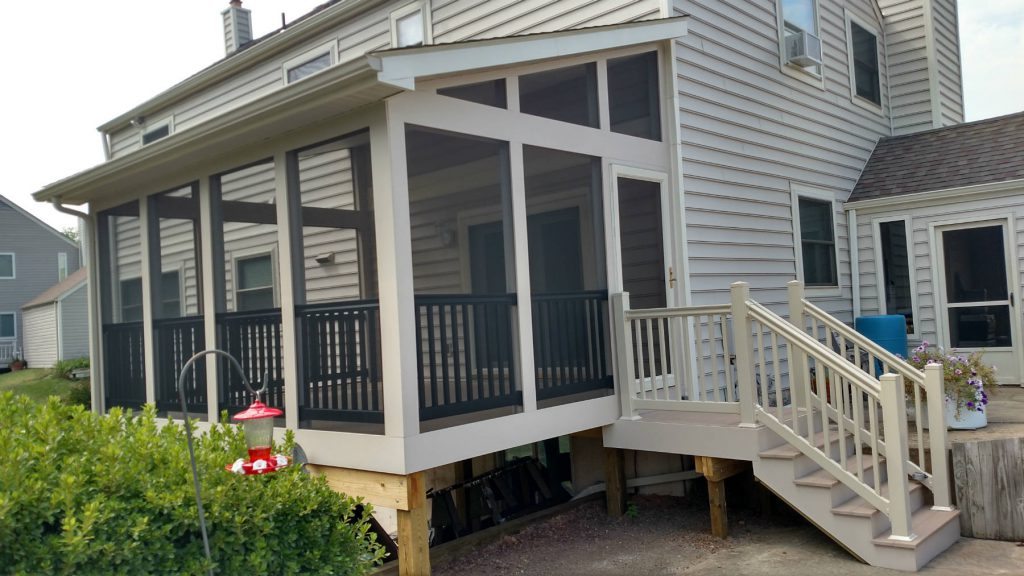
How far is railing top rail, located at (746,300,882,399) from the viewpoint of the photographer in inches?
188

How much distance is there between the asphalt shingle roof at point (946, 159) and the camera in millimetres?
8789

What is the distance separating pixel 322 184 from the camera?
10367 mm

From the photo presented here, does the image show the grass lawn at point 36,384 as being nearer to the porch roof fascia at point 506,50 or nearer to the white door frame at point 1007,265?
the porch roof fascia at point 506,50

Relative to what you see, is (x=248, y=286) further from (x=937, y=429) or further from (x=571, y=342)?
(x=937, y=429)

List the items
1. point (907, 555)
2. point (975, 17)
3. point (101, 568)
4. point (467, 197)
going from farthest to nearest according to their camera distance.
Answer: point (975, 17)
point (467, 197)
point (907, 555)
point (101, 568)

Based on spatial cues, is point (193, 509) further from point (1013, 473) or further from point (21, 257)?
point (21, 257)

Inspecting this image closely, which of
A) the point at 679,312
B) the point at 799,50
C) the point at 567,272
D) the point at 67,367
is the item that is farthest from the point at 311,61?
the point at 67,367

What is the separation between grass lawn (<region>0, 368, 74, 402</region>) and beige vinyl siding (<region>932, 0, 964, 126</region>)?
57.2 ft

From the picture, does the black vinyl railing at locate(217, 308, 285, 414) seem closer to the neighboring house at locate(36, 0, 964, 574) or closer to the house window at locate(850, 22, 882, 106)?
the neighboring house at locate(36, 0, 964, 574)

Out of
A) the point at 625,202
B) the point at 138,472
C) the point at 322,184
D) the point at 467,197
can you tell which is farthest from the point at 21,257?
the point at 138,472

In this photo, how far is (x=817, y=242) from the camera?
8961 mm

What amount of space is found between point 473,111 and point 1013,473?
4354mm

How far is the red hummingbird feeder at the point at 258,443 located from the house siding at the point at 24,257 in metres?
31.0

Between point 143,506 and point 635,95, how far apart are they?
613 cm
